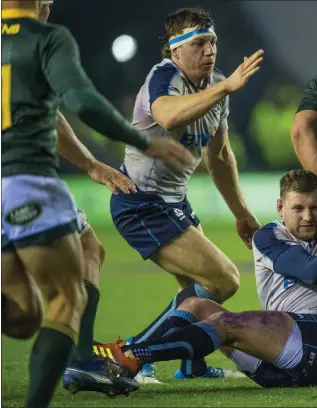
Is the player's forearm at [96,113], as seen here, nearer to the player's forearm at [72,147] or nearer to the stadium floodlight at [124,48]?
the player's forearm at [72,147]

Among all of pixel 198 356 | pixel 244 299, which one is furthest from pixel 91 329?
pixel 244 299

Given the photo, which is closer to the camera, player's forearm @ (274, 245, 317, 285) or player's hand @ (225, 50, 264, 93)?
player's forearm @ (274, 245, 317, 285)

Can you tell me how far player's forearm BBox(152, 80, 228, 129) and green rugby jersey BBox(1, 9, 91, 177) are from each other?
1.00m

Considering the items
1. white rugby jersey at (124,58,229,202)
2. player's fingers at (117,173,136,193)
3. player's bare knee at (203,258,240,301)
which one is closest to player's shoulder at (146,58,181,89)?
white rugby jersey at (124,58,229,202)

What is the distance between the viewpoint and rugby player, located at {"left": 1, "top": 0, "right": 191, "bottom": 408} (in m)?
3.07

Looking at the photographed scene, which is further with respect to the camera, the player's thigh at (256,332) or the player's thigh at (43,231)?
the player's thigh at (256,332)

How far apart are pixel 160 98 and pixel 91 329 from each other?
3.11 ft

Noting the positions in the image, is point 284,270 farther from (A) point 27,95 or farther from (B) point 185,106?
(A) point 27,95

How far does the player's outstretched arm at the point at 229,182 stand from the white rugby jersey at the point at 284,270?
0.93 metres

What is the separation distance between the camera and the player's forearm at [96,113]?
9.71ft

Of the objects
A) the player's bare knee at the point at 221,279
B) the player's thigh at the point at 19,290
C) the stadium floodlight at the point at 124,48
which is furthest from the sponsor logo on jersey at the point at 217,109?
the stadium floodlight at the point at 124,48

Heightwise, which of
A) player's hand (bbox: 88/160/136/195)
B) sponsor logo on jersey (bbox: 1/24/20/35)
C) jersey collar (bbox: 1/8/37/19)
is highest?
jersey collar (bbox: 1/8/37/19)

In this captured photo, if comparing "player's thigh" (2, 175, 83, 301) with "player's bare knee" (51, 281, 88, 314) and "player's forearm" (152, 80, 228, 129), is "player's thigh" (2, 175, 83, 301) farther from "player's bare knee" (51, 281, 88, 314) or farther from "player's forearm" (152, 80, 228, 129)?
"player's forearm" (152, 80, 228, 129)

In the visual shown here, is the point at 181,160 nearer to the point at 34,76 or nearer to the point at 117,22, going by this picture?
the point at 34,76
